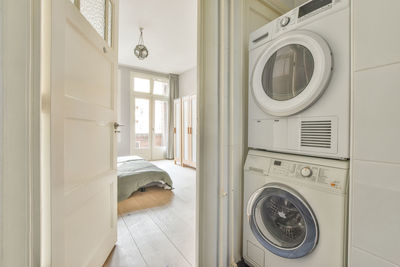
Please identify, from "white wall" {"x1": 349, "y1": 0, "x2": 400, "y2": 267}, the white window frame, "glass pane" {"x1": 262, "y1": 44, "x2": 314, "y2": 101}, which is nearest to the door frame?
"glass pane" {"x1": 262, "y1": 44, "x2": 314, "y2": 101}

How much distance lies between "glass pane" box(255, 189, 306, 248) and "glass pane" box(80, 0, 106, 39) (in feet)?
5.23

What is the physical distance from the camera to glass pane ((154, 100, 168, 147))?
5.46 metres

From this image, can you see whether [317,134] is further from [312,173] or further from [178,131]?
[178,131]

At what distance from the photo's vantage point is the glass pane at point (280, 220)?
962 millimetres

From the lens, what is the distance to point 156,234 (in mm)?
1594

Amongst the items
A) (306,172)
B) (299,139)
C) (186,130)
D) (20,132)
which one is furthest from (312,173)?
(186,130)

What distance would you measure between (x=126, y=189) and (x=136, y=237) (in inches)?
36.1

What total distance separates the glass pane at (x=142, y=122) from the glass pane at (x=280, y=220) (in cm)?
464

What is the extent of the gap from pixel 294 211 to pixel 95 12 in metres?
1.84

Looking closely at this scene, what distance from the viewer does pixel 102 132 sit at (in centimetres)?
119

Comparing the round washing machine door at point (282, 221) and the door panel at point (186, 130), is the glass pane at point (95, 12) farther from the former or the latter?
the door panel at point (186, 130)

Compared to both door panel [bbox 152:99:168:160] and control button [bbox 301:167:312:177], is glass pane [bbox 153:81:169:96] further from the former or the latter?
control button [bbox 301:167:312:177]

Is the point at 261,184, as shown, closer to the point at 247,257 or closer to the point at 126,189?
the point at 247,257

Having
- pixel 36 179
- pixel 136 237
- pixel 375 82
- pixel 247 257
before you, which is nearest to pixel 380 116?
pixel 375 82
